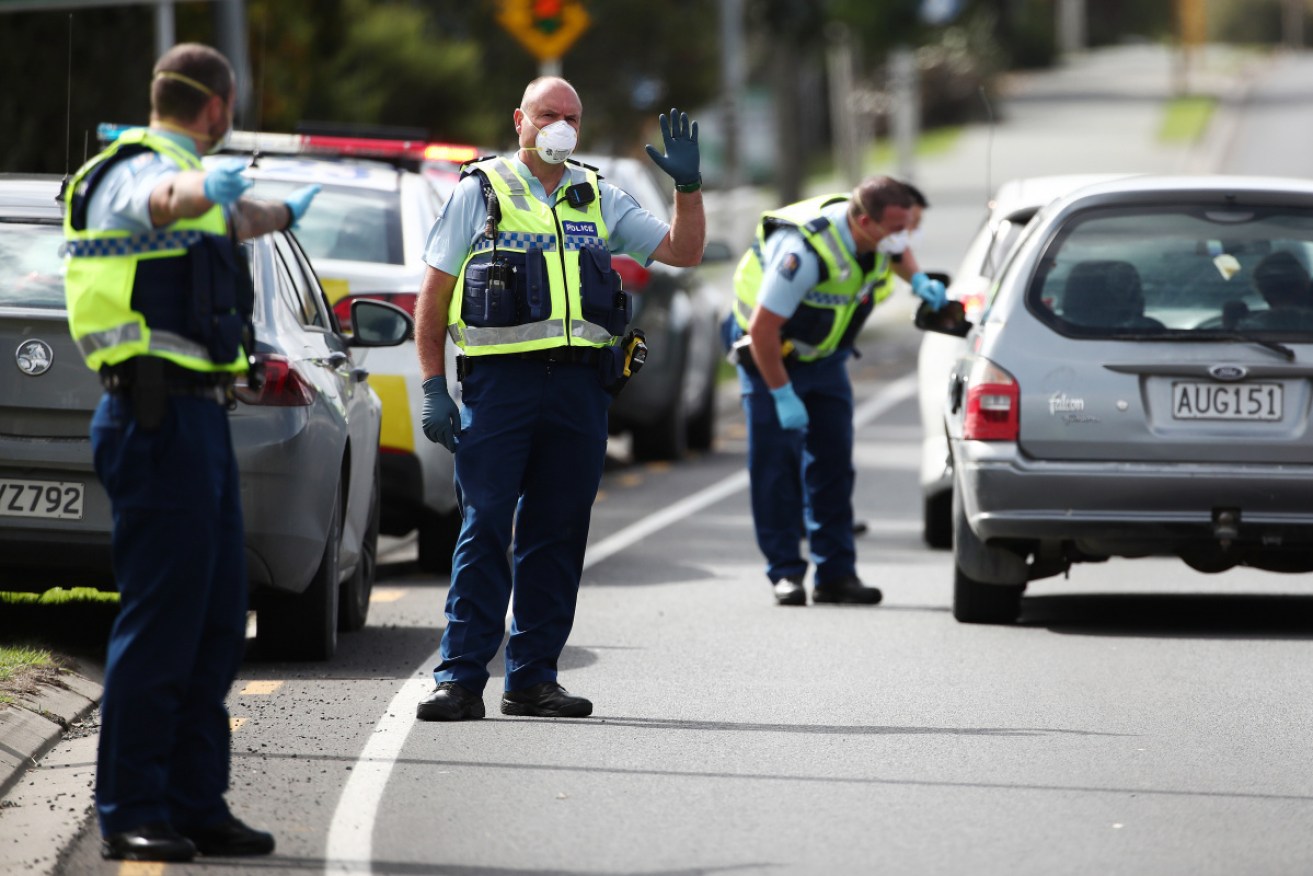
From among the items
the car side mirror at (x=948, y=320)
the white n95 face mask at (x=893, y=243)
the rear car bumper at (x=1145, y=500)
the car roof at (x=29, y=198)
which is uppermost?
the car roof at (x=29, y=198)

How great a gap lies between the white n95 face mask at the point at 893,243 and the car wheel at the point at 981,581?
3.86ft

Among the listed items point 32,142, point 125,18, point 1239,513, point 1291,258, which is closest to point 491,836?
point 1239,513

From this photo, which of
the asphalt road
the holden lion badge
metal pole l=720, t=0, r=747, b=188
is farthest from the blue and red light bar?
metal pole l=720, t=0, r=747, b=188

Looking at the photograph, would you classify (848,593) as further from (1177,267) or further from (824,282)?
(1177,267)

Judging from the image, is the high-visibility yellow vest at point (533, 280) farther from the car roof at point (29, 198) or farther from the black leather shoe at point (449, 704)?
the car roof at point (29, 198)

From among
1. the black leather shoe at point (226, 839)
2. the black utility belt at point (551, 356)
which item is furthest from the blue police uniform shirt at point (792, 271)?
the black leather shoe at point (226, 839)

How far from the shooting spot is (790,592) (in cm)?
1051

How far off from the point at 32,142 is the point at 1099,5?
8662cm

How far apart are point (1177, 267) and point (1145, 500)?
898mm

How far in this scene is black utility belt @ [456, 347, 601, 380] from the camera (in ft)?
24.6

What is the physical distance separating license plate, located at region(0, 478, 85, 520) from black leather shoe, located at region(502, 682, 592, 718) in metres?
1.49

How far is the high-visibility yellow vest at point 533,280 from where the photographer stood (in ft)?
24.3

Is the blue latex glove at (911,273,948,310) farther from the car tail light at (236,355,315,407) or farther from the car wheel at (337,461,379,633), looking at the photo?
the car tail light at (236,355,315,407)

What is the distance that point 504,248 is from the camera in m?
7.45
